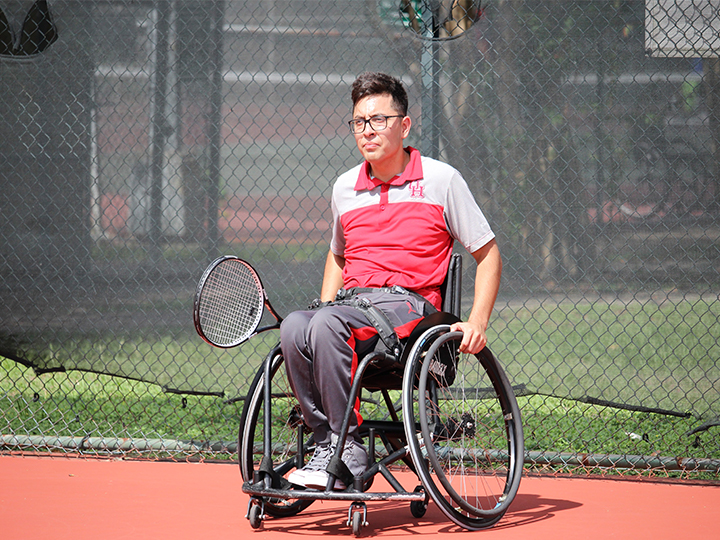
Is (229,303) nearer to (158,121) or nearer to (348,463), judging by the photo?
(348,463)

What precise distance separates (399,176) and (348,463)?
0.94 m

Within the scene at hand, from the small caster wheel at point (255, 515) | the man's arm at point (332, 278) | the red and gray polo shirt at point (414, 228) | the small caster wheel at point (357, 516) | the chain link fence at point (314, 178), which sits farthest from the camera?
the chain link fence at point (314, 178)

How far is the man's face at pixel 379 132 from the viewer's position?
2564 millimetres

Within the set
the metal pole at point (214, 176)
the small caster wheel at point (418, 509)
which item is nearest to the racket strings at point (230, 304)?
the small caster wheel at point (418, 509)

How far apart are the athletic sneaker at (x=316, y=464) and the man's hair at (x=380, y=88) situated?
1.09 meters

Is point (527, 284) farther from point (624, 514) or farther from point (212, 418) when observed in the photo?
point (212, 418)

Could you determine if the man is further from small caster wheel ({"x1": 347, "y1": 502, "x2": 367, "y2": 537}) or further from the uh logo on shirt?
small caster wheel ({"x1": 347, "y1": 502, "x2": 367, "y2": 537})

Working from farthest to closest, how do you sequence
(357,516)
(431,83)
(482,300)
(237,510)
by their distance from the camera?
(431,83) < (237,510) < (482,300) < (357,516)

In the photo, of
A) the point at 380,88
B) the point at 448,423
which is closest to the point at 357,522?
the point at 448,423

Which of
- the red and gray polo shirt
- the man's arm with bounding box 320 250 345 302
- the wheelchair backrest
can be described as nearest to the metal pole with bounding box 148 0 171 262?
the man's arm with bounding box 320 250 345 302

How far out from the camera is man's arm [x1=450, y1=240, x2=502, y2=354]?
93.1 inches

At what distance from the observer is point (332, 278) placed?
282 cm

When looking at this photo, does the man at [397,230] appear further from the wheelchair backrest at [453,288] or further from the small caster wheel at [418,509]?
the small caster wheel at [418,509]

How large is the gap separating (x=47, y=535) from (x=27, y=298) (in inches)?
74.7
